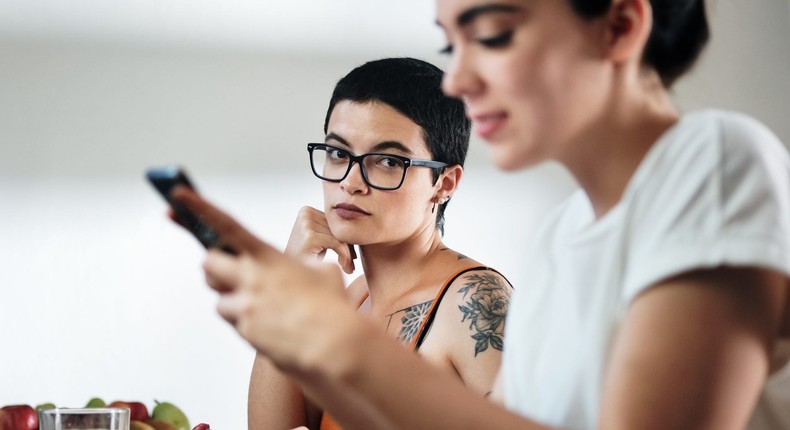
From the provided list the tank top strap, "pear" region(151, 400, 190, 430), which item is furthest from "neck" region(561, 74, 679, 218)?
"pear" region(151, 400, 190, 430)

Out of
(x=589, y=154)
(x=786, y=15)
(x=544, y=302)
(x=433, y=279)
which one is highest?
(x=786, y=15)

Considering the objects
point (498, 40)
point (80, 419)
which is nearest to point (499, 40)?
point (498, 40)

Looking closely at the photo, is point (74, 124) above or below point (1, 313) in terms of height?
above

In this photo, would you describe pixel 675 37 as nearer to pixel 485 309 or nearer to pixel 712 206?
pixel 712 206

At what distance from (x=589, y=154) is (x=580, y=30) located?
0.09m

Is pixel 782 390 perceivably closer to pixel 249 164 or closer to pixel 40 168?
pixel 249 164

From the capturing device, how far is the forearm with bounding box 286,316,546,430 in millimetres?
585

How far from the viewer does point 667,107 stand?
27.9 inches

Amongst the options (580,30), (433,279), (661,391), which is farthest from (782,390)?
(433,279)

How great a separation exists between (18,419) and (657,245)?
57.4 inches

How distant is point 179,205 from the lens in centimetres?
63

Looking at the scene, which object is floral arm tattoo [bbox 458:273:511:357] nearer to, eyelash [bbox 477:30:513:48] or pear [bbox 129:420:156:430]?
pear [bbox 129:420:156:430]

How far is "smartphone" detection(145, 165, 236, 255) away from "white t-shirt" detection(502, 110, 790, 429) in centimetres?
26

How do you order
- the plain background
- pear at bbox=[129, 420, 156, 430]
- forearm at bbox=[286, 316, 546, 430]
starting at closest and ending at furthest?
forearm at bbox=[286, 316, 546, 430] → pear at bbox=[129, 420, 156, 430] → the plain background
